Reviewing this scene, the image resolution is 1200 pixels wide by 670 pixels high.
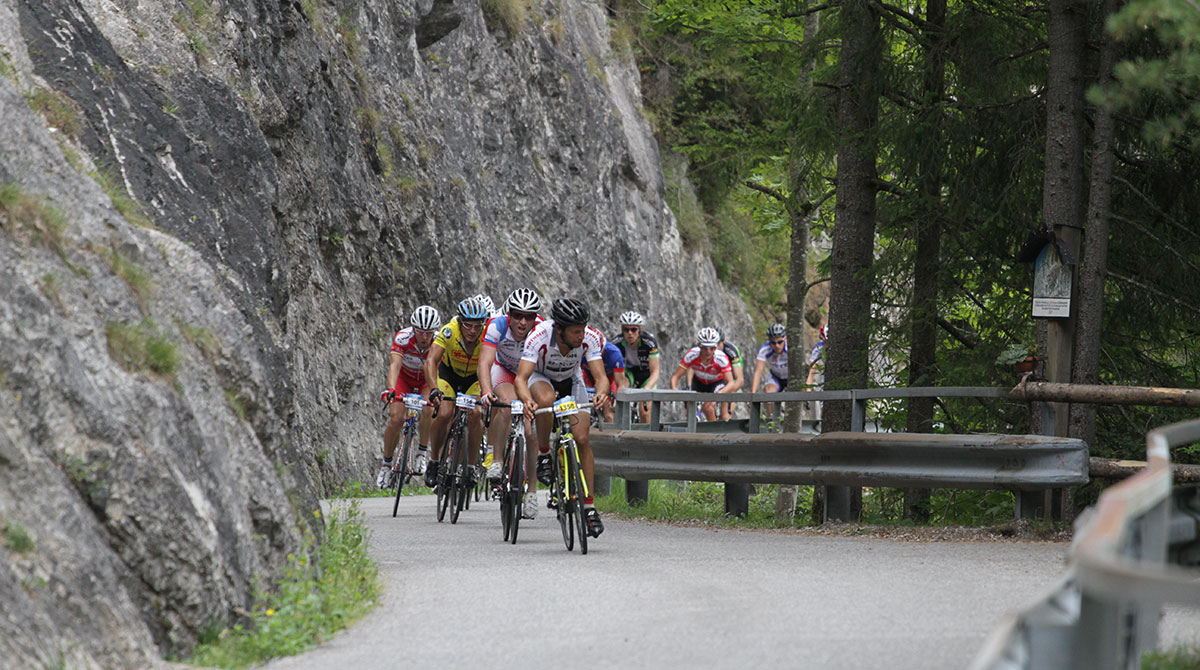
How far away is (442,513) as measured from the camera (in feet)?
46.3

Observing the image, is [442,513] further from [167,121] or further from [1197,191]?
[1197,191]

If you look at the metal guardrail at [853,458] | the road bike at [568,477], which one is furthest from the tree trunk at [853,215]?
the road bike at [568,477]

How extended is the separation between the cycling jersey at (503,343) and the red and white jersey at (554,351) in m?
0.74

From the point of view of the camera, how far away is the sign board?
11.4 meters

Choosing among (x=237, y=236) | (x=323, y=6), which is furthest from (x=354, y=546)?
(x=323, y=6)

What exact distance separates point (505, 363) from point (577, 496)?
2702 mm

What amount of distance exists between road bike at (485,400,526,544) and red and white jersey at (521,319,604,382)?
1.36 feet

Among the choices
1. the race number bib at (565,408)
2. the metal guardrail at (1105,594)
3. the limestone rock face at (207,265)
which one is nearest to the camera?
the metal guardrail at (1105,594)

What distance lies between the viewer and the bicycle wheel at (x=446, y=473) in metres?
13.9

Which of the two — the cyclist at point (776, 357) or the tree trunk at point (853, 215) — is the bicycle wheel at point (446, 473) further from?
the cyclist at point (776, 357)

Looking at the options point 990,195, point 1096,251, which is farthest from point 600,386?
point 990,195

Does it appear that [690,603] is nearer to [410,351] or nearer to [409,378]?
[410,351]

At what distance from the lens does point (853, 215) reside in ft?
46.9

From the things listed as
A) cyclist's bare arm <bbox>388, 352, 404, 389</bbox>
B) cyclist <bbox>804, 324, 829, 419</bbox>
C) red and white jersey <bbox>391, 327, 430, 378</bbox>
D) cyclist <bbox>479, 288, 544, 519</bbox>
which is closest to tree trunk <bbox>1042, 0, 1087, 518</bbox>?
cyclist <bbox>804, 324, 829, 419</bbox>
